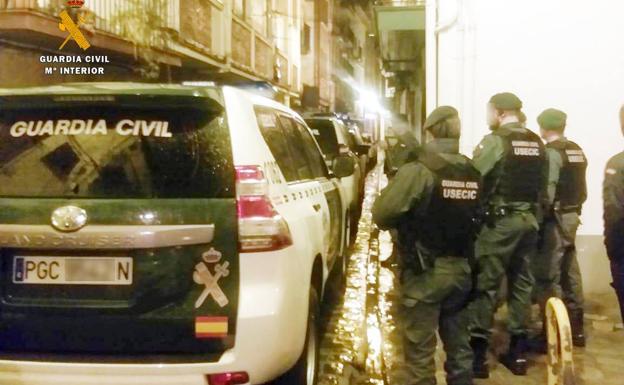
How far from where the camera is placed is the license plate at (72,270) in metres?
3.04

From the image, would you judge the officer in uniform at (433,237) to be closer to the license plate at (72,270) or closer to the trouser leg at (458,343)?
the trouser leg at (458,343)

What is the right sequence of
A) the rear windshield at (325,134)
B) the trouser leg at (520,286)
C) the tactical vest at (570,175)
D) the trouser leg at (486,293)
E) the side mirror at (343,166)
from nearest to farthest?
the trouser leg at (486,293)
the trouser leg at (520,286)
the tactical vest at (570,175)
the side mirror at (343,166)
the rear windshield at (325,134)

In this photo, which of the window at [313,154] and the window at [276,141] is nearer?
the window at [276,141]

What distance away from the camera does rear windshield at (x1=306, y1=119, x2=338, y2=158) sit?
10.5 m

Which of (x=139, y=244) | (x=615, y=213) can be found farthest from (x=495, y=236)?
(x=139, y=244)

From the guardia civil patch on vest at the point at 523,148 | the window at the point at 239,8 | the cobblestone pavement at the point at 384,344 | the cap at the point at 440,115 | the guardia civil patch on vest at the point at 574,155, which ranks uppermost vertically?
the window at the point at 239,8

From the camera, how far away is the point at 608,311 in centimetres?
644

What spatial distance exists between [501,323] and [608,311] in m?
1.11

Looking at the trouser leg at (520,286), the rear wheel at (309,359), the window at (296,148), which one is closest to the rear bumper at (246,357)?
the rear wheel at (309,359)

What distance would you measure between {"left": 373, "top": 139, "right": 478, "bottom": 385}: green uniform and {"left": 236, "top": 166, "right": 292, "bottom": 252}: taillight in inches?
28.5

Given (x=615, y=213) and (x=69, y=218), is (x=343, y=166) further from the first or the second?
(x=69, y=218)

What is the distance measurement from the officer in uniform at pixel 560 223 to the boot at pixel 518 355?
0.60 metres

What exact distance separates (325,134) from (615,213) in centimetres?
647

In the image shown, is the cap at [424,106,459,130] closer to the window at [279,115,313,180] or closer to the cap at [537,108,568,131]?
the window at [279,115,313,180]
